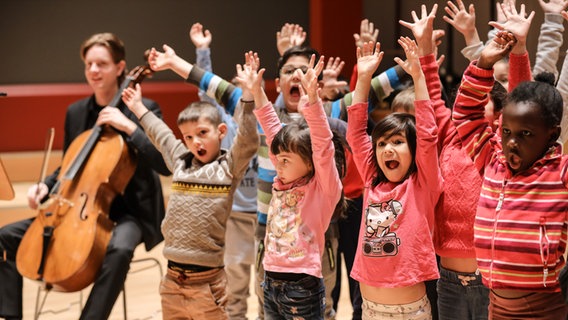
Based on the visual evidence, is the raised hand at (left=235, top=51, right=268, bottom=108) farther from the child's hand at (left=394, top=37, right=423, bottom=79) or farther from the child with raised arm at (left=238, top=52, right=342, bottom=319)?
the child's hand at (left=394, top=37, right=423, bottom=79)

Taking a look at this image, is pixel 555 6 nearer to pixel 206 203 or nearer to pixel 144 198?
pixel 206 203

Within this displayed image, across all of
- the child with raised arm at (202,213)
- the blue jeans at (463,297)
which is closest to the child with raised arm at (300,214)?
the child with raised arm at (202,213)

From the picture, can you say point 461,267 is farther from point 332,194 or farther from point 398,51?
point 398,51

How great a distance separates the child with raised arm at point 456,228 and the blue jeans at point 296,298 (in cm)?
41

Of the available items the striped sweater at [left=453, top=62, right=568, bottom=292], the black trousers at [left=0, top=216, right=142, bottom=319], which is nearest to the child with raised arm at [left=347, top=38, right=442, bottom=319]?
the striped sweater at [left=453, top=62, right=568, bottom=292]

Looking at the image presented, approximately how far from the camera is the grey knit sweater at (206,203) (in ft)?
→ 9.94

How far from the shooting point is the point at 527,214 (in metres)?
2.16

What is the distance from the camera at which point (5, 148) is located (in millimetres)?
6469

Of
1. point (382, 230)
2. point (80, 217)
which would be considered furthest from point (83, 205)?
point (382, 230)

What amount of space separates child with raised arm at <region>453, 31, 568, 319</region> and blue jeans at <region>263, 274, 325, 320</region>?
2.18 ft

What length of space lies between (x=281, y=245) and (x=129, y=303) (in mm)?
1930

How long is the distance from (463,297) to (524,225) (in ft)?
1.62

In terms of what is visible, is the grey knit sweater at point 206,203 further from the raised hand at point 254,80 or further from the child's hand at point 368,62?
the child's hand at point 368,62

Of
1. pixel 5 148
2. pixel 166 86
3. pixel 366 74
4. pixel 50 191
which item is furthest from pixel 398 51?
pixel 366 74
